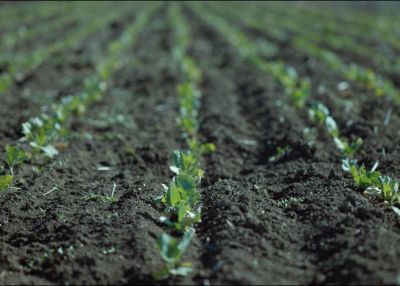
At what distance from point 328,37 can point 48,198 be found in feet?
44.2

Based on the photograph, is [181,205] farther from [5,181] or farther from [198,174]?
[5,181]

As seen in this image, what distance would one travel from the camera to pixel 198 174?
14.1 ft

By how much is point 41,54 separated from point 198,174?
8.02 metres

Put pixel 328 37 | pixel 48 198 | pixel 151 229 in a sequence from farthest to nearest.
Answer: pixel 328 37, pixel 48 198, pixel 151 229

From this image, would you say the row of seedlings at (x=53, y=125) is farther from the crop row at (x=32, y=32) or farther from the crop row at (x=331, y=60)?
the crop row at (x=331, y=60)

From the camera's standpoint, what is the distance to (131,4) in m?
29.7

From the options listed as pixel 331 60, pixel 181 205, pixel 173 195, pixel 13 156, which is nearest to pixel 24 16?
pixel 331 60

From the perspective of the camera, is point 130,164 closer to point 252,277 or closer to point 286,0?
point 252,277

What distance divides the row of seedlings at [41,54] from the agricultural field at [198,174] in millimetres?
64

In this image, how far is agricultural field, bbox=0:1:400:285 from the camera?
9.86 ft

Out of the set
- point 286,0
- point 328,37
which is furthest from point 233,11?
point 286,0

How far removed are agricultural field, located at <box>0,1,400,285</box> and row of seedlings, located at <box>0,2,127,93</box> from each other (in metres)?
0.06

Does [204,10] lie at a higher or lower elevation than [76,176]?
lower

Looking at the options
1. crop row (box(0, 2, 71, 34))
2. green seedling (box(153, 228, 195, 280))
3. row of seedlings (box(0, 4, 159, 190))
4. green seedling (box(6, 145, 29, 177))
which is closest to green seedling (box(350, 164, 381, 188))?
green seedling (box(153, 228, 195, 280))
